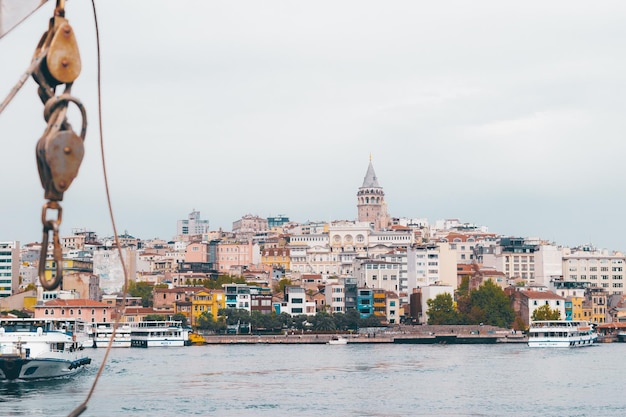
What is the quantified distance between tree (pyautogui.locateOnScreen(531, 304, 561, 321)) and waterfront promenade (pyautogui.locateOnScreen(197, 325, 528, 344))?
6.21 feet

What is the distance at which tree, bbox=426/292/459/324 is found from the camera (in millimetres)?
65875

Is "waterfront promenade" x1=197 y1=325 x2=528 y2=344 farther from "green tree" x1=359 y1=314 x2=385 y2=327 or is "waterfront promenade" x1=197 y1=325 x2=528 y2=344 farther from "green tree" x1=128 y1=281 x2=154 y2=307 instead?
"green tree" x1=128 y1=281 x2=154 y2=307

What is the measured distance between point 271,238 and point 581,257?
3719cm

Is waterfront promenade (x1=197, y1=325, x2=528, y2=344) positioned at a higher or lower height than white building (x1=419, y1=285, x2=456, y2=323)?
lower

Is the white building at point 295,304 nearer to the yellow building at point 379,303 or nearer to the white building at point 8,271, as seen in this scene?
the yellow building at point 379,303

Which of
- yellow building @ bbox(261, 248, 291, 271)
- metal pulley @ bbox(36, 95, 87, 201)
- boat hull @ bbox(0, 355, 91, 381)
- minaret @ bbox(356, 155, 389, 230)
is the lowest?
boat hull @ bbox(0, 355, 91, 381)

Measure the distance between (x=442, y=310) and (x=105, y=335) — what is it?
19220 mm

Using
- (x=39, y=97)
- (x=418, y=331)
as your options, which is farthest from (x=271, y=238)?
(x=39, y=97)

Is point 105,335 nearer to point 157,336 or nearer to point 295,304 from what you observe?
point 157,336

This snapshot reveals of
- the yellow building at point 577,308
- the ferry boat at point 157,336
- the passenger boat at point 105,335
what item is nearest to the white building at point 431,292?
the yellow building at point 577,308

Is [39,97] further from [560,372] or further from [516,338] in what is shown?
[516,338]

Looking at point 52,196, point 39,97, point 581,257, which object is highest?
point 581,257

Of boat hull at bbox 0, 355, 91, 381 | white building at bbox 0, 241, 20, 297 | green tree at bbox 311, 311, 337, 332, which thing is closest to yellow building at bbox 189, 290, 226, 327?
green tree at bbox 311, 311, 337, 332

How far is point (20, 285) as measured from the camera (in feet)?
249
